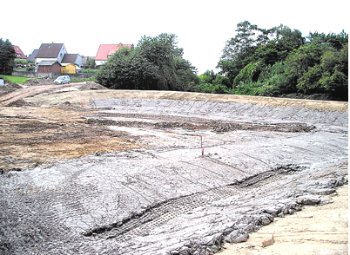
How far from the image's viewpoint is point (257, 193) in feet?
33.1

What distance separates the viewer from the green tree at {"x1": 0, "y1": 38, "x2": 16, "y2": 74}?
157 ft

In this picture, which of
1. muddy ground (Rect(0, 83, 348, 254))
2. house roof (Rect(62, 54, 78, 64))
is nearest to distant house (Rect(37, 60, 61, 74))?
house roof (Rect(62, 54, 78, 64))

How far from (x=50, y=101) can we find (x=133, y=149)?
18332 millimetres

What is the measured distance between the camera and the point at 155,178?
10789mm

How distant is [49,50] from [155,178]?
7114 cm

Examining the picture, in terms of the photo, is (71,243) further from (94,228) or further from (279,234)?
(279,234)

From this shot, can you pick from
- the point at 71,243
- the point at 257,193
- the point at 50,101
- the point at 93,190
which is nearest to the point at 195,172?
the point at 257,193

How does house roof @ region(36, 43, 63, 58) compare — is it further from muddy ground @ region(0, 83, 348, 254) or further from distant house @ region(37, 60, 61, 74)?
muddy ground @ region(0, 83, 348, 254)

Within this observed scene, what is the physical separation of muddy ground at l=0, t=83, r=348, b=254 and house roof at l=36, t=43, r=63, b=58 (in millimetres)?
55432

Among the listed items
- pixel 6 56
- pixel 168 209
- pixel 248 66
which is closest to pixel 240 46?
pixel 248 66

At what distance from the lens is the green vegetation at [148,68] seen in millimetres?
36219

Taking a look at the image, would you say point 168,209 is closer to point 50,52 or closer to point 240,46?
point 240,46

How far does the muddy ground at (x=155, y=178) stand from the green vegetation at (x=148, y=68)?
1396 centimetres

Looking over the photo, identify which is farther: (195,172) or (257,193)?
(195,172)
